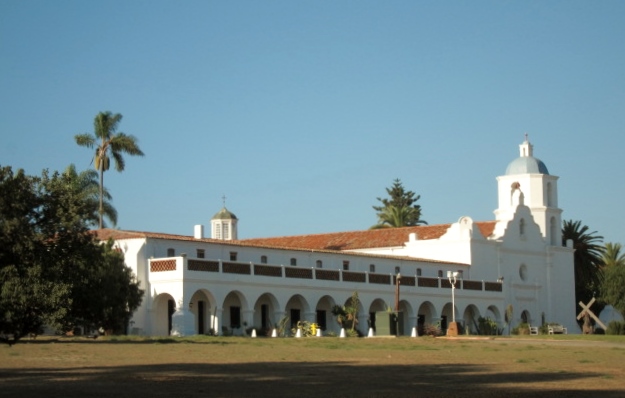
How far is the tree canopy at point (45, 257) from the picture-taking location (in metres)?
23.8

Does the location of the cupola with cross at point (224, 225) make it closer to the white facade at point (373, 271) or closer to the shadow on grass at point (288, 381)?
the white facade at point (373, 271)

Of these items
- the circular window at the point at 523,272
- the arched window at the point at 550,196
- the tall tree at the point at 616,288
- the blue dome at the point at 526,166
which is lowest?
the tall tree at the point at 616,288

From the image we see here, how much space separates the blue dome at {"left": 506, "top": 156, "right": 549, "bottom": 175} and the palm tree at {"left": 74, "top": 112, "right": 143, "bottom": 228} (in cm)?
2874

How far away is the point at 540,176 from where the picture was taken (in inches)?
3366

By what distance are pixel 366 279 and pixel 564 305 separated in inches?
975

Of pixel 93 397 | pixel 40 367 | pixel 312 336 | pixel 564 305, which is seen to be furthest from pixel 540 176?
pixel 93 397

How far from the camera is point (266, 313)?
61.8 meters

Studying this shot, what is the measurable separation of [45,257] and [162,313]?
33.2 meters

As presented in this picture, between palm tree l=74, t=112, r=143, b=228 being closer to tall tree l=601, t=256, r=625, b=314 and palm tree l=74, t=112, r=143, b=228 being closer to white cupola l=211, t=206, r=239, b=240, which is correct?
white cupola l=211, t=206, r=239, b=240

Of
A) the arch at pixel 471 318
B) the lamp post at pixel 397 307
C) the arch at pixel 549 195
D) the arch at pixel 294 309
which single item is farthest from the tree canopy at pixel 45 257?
the arch at pixel 549 195

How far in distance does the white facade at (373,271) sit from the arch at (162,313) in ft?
0.19

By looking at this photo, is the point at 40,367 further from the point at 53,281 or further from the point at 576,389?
the point at 576,389

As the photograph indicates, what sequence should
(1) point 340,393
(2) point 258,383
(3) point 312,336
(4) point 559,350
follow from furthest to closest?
(3) point 312,336 → (4) point 559,350 → (2) point 258,383 → (1) point 340,393

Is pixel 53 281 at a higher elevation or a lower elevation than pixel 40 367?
higher
